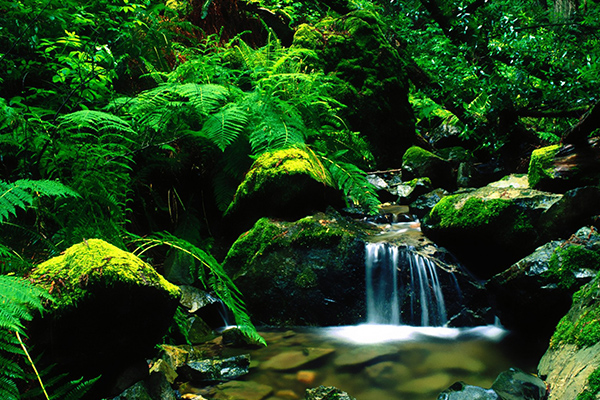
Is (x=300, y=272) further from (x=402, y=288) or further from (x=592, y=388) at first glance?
(x=592, y=388)

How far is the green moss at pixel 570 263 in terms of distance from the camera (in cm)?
295

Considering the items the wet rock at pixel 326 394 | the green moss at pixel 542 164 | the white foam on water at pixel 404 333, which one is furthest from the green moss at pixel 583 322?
the green moss at pixel 542 164

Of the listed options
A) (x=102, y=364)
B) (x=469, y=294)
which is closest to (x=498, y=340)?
(x=469, y=294)

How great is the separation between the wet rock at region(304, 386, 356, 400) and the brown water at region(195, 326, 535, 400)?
0.13 metres

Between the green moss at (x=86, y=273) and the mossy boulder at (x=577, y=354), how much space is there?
2.10 meters

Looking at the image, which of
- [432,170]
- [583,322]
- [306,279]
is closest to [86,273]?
[306,279]

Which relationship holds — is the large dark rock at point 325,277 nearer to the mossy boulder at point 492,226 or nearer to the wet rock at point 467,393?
the mossy boulder at point 492,226

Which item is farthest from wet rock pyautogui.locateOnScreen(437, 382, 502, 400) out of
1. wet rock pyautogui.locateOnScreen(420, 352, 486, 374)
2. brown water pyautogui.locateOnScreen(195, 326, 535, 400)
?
wet rock pyautogui.locateOnScreen(420, 352, 486, 374)

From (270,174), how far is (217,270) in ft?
5.70

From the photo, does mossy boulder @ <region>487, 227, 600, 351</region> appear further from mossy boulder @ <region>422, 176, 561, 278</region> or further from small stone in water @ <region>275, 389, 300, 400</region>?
small stone in water @ <region>275, 389, 300, 400</region>

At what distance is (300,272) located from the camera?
3.75 meters

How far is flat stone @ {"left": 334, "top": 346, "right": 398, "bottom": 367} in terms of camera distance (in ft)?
9.44

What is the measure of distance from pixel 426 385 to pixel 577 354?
891 mm

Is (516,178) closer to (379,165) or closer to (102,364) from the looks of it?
(379,165)
